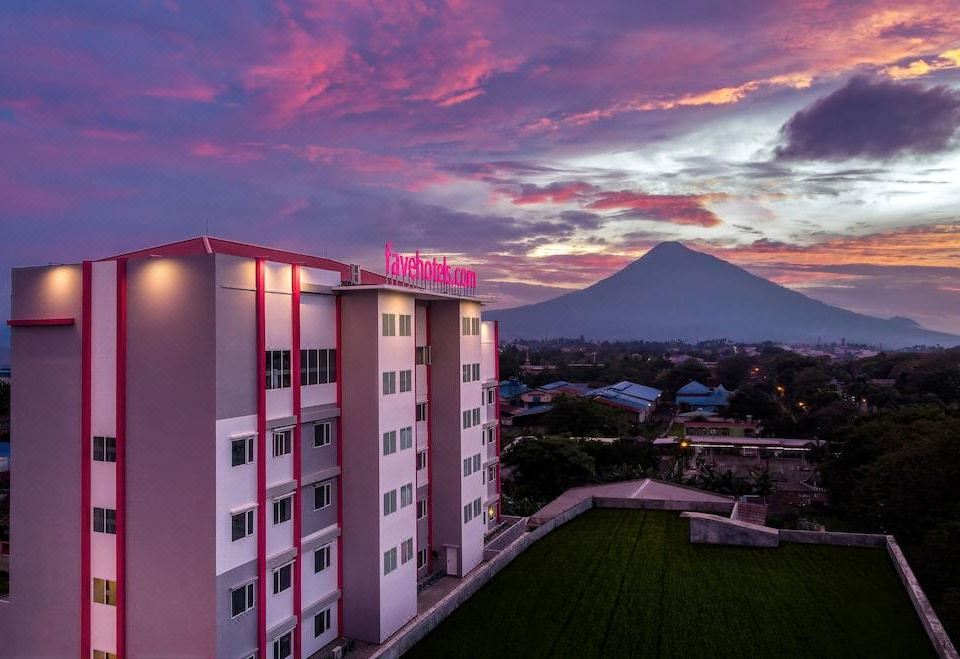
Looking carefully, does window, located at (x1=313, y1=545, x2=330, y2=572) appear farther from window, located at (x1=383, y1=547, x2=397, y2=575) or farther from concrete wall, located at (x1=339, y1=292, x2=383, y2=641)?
window, located at (x1=383, y1=547, x2=397, y2=575)

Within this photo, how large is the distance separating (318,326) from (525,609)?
12.5 meters

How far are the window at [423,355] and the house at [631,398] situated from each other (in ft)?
168

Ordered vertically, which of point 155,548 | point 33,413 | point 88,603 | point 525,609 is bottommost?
point 525,609

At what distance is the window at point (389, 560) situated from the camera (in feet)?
70.6

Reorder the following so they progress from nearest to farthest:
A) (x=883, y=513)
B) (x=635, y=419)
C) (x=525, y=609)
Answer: (x=525, y=609)
(x=883, y=513)
(x=635, y=419)

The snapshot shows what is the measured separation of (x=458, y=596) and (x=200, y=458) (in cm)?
1171

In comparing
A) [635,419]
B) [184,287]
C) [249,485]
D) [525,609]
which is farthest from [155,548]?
[635,419]

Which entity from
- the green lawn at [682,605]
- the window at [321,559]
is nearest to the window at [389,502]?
the window at [321,559]

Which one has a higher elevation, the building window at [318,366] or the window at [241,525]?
the building window at [318,366]

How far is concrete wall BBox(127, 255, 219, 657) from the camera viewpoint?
54.3ft

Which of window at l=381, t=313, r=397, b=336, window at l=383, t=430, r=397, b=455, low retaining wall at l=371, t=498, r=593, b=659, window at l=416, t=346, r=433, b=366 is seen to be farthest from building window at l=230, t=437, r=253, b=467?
window at l=416, t=346, r=433, b=366

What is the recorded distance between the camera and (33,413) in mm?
18359

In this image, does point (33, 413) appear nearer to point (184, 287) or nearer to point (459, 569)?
point (184, 287)

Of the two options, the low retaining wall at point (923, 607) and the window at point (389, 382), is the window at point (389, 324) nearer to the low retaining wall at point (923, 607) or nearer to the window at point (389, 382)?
the window at point (389, 382)
